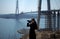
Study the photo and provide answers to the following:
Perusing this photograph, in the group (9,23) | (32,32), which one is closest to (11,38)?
(32,32)

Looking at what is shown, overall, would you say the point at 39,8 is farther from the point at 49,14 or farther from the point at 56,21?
the point at 56,21

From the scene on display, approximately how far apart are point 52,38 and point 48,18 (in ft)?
25.2

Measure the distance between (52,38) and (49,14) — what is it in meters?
7.95

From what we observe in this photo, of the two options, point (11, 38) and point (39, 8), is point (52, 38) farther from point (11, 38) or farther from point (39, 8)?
point (39, 8)

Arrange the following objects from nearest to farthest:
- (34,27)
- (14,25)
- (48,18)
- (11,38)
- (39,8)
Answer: (34,27) < (11,38) < (48,18) < (39,8) < (14,25)

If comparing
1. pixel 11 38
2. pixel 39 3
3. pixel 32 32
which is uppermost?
pixel 39 3

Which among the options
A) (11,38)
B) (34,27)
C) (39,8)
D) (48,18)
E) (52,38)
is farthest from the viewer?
(39,8)

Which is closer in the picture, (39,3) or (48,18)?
(48,18)

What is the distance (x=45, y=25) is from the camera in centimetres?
1498

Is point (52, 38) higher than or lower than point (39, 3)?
lower

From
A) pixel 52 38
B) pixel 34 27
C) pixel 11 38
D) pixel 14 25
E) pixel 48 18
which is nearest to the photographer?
pixel 34 27

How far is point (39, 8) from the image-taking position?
15.4 metres

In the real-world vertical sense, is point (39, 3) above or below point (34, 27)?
above

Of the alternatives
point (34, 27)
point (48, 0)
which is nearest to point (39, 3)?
point (48, 0)
